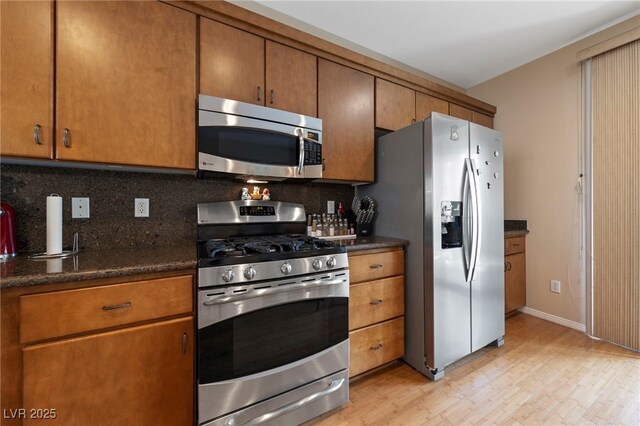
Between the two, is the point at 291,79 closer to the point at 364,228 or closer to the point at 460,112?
the point at 364,228

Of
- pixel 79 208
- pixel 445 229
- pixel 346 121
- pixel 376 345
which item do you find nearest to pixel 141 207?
pixel 79 208

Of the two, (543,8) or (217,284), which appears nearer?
(217,284)

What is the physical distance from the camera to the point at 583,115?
7.89ft

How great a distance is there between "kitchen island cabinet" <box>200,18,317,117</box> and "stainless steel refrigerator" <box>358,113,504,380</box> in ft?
2.58

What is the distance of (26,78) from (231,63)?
0.93m

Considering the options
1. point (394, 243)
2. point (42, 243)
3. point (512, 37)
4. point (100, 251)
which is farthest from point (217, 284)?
point (512, 37)

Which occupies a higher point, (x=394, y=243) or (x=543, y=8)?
(x=543, y=8)

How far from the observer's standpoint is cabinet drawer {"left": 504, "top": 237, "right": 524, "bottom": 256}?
263cm

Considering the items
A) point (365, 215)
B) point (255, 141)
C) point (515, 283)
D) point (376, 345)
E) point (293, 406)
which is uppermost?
point (255, 141)

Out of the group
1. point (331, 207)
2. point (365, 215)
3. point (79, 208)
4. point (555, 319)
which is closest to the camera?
point (79, 208)

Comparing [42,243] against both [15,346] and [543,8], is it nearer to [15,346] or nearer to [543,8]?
[15,346]

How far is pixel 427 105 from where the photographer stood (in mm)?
2463

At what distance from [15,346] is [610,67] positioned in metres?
4.08

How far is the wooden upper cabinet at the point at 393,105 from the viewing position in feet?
7.21
